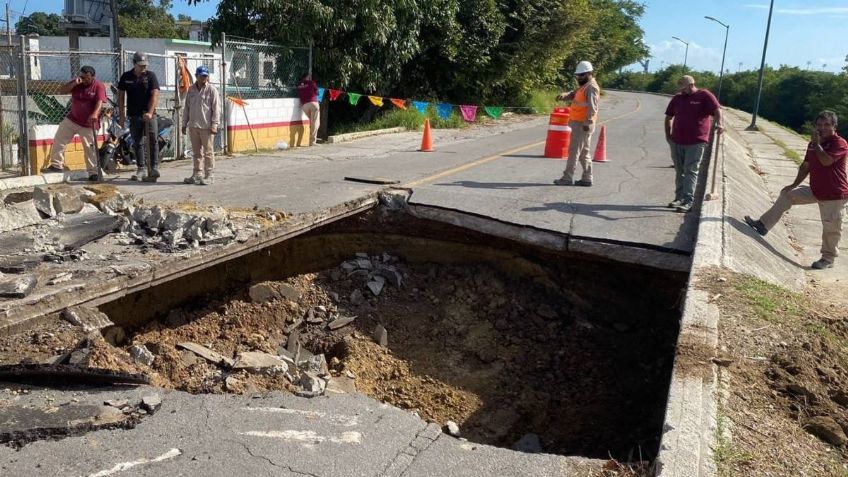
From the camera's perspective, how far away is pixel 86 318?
210 inches

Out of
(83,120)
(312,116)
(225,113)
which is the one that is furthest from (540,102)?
(83,120)

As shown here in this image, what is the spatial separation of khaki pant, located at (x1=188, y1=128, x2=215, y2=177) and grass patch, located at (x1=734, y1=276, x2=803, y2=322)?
7289 millimetres

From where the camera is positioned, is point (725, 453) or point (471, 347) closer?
point (725, 453)

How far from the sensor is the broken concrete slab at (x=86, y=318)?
5258mm

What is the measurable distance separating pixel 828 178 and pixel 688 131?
169 cm

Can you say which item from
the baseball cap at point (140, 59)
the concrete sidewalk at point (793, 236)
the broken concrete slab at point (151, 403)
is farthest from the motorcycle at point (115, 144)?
the concrete sidewalk at point (793, 236)

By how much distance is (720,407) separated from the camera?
13.6ft

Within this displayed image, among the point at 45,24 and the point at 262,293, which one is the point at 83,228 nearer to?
the point at 262,293

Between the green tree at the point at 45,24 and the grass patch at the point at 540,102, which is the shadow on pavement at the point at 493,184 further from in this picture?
the green tree at the point at 45,24

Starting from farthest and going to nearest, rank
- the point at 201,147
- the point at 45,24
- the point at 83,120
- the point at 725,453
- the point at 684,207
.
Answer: the point at 45,24 < the point at 201,147 < the point at 83,120 < the point at 684,207 < the point at 725,453

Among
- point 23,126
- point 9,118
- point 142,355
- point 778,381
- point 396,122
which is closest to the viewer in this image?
point 778,381

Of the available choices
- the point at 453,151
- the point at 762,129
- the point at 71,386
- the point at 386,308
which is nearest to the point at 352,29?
the point at 453,151

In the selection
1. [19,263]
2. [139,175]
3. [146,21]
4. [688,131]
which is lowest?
[19,263]

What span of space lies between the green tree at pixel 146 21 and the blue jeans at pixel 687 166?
4202 centimetres
